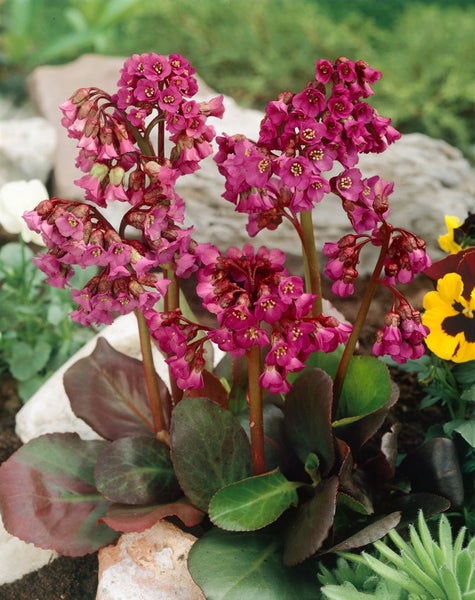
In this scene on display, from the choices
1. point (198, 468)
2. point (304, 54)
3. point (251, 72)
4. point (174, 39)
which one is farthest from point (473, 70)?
point (198, 468)

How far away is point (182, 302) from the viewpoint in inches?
78.0

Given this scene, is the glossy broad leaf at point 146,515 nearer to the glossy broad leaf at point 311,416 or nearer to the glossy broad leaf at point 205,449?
the glossy broad leaf at point 205,449

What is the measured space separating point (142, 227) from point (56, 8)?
16.5ft

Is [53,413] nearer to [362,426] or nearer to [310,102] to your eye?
[362,426]

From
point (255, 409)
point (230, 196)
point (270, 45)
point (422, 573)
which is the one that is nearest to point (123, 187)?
point (230, 196)

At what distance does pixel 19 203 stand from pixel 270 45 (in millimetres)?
3217

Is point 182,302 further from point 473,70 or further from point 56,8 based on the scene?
point 56,8

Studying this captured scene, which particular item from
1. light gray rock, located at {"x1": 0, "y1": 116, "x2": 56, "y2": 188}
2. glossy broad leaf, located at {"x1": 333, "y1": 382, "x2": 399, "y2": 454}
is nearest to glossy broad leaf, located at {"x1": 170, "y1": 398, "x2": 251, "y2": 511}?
glossy broad leaf, located at {"x1": 333, "y1": 382, "x2": 399, "y2": 454}

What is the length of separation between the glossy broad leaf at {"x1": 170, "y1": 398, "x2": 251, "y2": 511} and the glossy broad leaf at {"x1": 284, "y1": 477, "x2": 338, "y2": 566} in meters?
0.17

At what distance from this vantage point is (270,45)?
17.3 ft

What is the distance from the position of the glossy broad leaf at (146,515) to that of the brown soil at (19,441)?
1.05 ft

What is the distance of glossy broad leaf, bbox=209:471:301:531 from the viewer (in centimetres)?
170

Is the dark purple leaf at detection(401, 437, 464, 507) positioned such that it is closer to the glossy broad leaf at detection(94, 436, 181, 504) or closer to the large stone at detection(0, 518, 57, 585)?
the glossy broad leaf at detection(94, 436, 181, 504)

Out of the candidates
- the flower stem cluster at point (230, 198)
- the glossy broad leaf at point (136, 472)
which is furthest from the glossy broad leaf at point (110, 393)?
the flower stem cluster at point (230, 198)
